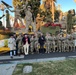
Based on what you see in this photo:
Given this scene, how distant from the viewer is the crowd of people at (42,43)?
20.3 metres

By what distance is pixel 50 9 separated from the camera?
54.8 meters

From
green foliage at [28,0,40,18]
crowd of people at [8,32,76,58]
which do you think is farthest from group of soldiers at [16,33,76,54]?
green foliage at [28,0,40,18]

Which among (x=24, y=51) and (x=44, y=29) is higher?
(x=44, y=29)

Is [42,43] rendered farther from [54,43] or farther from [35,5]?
[35,5]

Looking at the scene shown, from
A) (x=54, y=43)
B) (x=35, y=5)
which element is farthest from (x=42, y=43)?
(x=35, y=5)

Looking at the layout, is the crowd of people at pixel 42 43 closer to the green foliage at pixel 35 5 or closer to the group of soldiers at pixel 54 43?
the group of soldiers at pixel 54 43

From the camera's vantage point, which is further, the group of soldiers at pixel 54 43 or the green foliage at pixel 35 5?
the green foliage at pixel 35 5

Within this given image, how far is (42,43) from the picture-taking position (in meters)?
21.5

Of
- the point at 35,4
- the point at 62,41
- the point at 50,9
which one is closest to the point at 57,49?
the point at 62,41

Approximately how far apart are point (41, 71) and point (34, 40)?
9.65 meters

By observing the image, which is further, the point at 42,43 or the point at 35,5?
the point at 35,5

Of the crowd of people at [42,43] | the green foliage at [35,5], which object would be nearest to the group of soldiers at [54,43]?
the crowd of people at [42,43]

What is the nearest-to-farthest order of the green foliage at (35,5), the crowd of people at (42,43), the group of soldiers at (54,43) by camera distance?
the crowd of people at (42,43) < the group of soldiers at (54,43) < the green foliage at (35,5)

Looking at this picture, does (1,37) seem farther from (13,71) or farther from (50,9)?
(50,9)
